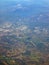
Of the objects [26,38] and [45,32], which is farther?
[45,32]

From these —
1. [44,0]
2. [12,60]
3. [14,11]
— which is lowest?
[12,60]

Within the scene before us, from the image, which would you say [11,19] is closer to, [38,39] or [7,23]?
[7,23]

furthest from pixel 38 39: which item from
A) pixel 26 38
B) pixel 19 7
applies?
pixel 19 7

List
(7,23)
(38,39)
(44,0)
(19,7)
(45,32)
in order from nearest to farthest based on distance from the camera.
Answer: (38,39) < (45,32) < (7,23) < (19,7) < (44,0)

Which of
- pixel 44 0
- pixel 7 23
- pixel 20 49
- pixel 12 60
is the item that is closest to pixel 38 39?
pixel 20 49

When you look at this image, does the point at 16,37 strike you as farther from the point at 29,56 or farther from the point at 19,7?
the point at 19,7

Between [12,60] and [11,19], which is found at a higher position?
[11,19]

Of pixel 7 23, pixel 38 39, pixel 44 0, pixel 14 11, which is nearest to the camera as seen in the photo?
pixel 38 39
